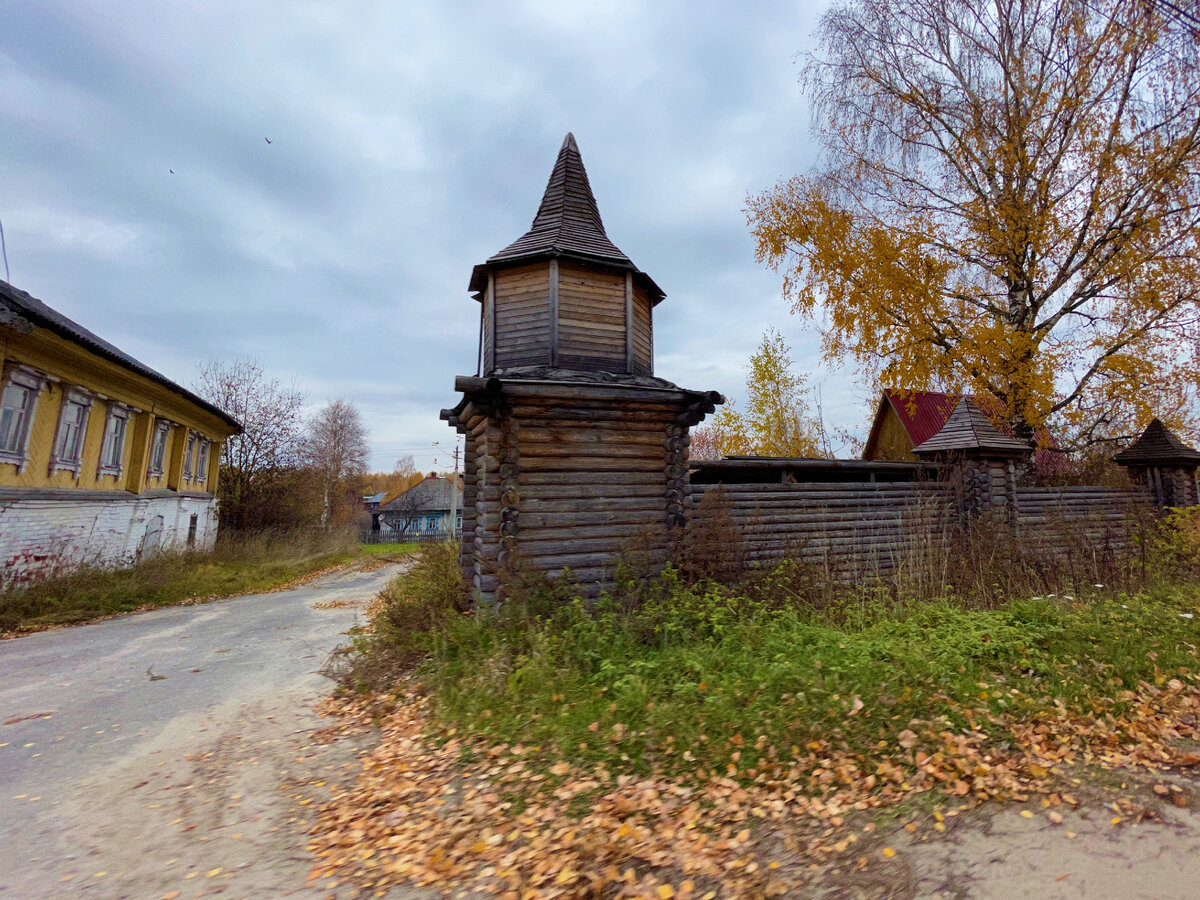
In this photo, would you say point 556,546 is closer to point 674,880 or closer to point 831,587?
point 831,587

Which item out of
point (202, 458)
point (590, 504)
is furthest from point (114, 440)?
point (590, 504)

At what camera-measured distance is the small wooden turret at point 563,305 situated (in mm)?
9445

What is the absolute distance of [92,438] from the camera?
13.6 meters

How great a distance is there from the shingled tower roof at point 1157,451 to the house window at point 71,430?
2599cm

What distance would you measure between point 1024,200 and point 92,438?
24.6 m

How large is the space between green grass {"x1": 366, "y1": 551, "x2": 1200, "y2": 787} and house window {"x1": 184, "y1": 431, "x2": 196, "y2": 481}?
680 inches

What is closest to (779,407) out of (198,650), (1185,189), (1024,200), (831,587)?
(1024,200)

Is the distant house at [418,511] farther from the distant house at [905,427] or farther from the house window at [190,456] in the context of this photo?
the distant house at [905,427]

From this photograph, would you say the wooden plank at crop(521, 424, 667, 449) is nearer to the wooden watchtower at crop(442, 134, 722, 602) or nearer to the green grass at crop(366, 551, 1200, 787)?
the wooden watchtower at crop(442, 134, 722, 602)

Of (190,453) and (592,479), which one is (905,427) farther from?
(190,453)

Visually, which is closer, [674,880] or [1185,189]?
[674,880]

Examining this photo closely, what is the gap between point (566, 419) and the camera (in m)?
8.19

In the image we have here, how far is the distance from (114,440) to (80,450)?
1.94m

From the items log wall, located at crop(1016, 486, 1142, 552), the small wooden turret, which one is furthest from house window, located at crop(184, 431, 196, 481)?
log wall, located at crop(1016, 486, 1142, 552)
